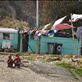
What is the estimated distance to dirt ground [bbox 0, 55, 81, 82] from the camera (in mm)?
19906

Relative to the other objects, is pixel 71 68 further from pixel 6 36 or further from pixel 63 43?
pixel 6 36

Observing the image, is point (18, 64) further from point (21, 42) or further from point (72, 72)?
point (21, 42)

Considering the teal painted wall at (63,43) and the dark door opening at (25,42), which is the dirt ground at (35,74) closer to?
the teal painted wall at (63,43)

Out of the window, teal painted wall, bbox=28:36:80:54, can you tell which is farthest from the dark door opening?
the window

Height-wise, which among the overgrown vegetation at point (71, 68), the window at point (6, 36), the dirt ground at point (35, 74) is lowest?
the overgrown vegetation at point (71, 68)

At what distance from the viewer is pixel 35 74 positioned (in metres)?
22.0

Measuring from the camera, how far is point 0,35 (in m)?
41.5

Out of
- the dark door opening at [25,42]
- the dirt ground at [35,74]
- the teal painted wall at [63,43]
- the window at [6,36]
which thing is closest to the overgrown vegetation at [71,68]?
the dirt ground at [35,74]

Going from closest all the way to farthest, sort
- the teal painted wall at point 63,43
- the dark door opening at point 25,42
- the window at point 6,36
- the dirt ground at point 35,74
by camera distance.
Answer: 1. the dirt ground at point 35,74
2. the teal painted wall at point 63,43
3. the dark door opening at point 25,42
4. the window at point 6,36

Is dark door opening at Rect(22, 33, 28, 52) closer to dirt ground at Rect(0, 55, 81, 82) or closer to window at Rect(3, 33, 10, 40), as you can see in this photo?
window at Rect(3, 33, 10, 40)

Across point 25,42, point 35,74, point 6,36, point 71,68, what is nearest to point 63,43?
point 25,42

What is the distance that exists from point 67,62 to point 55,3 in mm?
32629

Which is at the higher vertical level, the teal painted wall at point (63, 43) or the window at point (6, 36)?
the window at point (6, 36)

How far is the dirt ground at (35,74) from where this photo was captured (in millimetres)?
19906
